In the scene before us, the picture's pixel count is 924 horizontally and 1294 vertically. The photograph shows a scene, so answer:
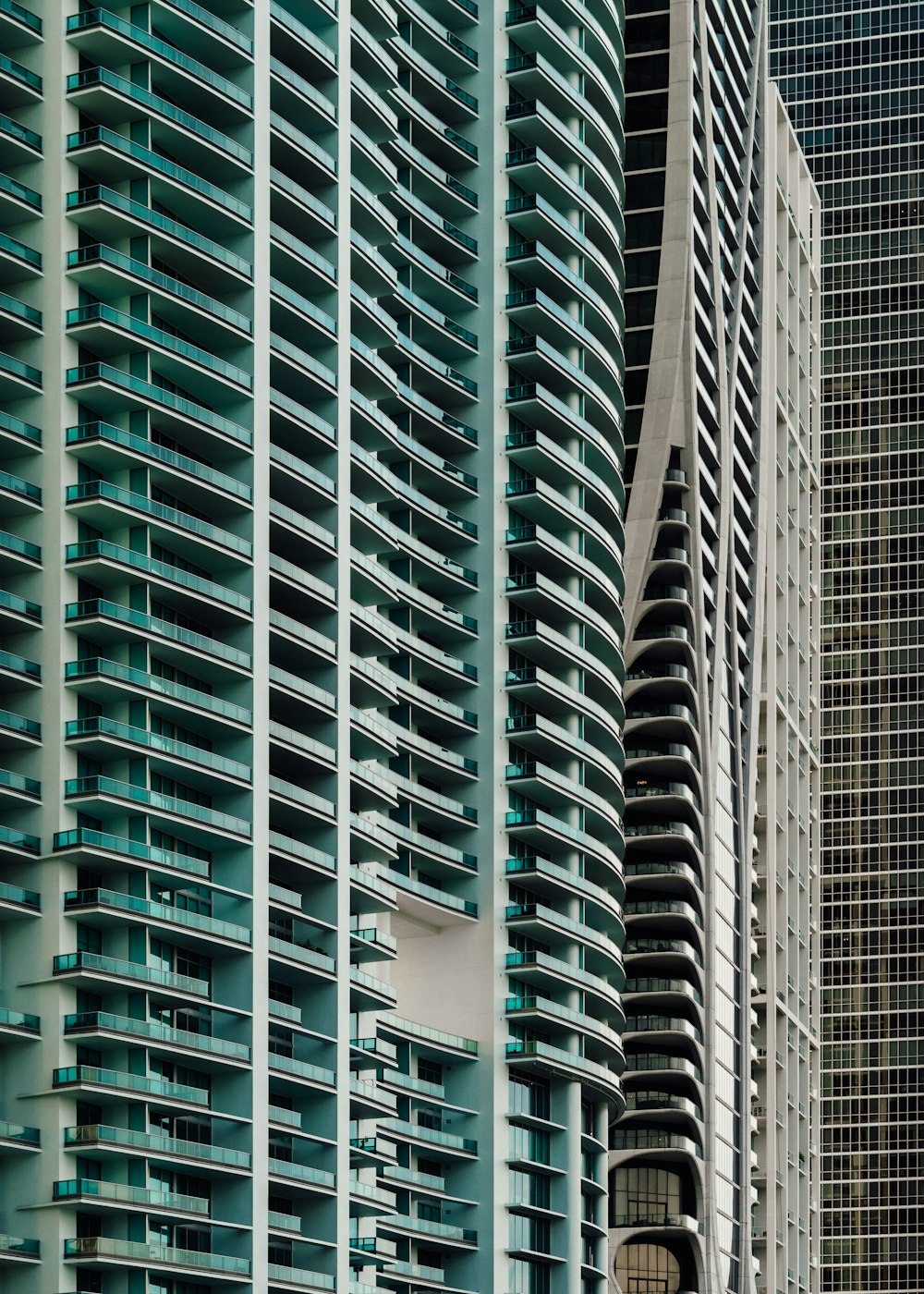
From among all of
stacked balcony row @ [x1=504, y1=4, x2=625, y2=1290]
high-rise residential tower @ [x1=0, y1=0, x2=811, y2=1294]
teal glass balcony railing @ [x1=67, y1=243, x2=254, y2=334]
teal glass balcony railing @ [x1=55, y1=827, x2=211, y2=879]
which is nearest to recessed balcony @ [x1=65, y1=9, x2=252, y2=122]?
high-rise residential tower @ [x1=0, y1=0, x2=811, y2=1294]

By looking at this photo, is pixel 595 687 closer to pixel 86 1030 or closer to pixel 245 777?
pixel 245 777

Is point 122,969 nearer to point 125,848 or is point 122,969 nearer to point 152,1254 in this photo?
point 125,848

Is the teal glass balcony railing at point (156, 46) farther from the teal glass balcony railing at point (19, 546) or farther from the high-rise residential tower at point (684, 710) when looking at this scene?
the high-rise residential tower at point (684, 710)

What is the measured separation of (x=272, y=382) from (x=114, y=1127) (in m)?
36.3

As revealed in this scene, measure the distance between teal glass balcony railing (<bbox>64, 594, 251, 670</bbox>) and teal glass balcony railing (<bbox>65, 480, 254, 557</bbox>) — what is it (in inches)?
148

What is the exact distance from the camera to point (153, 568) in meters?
101

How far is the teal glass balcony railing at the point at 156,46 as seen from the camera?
339ft

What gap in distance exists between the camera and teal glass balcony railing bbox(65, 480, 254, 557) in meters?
99.2

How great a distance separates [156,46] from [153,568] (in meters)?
21.7

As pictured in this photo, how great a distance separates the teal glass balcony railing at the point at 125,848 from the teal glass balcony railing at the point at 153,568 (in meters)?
10.2

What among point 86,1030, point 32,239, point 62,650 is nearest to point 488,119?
point 32,239

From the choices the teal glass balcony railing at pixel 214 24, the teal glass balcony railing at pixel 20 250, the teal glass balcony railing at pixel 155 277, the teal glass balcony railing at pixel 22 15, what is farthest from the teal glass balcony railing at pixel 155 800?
the teal glass balcony railing at pixel 214 24

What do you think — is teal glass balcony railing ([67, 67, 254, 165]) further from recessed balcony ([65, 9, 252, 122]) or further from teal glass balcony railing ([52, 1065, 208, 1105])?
teal glass balcony railing ([52, 1065, 208, 1105])

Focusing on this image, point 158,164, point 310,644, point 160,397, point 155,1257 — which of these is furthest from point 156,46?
point 155,1257
